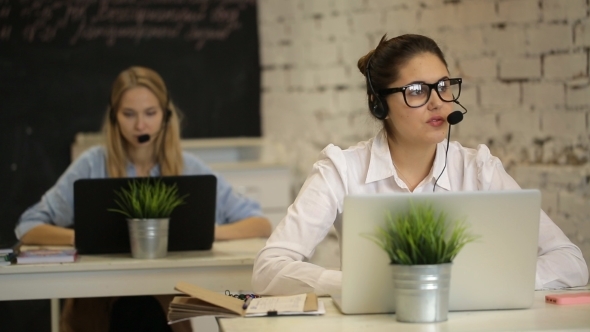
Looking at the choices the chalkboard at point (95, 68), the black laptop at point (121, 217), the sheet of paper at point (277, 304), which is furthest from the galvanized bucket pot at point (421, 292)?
the chalkboard at point (95, 68)

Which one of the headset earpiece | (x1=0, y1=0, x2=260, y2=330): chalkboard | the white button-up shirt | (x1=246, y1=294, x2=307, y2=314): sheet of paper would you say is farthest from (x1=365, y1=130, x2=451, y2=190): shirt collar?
(x1=0, y1=0, x2=260, y2=330): chalkboard

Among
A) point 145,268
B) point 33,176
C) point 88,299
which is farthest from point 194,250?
point 33,176

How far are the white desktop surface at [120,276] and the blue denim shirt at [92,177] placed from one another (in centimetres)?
53

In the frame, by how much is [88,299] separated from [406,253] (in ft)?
5.18

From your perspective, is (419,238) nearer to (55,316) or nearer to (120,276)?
(120,276)

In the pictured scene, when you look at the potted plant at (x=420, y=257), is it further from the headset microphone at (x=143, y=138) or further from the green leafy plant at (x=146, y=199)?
the headset microphone at (x=143, y=138)

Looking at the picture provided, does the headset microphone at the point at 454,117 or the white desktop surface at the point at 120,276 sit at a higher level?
the headset microphone at the point at 454,117

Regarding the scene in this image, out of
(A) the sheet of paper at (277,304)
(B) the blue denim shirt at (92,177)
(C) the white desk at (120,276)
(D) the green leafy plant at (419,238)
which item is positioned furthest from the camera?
(B) the blue denim shirt at (92,177)

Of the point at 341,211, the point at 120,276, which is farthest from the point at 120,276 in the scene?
the point at 341,211

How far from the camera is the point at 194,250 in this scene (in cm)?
254

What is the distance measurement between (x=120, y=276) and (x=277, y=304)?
2.94 feet

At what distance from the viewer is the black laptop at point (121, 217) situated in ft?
7.81

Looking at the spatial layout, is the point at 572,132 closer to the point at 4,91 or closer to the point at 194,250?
the point at 194,250

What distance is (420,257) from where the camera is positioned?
4.57 ft
